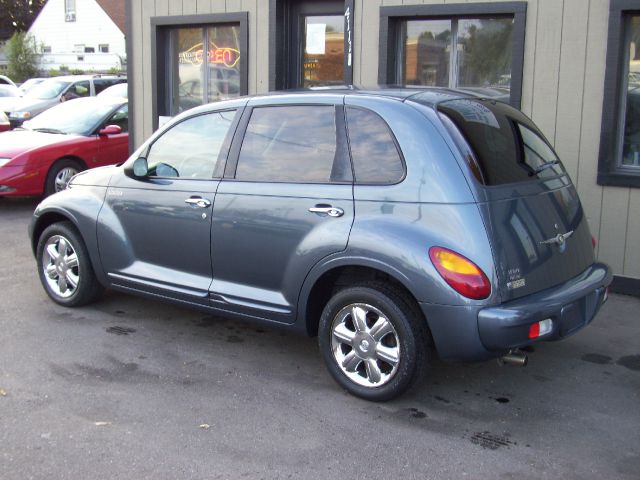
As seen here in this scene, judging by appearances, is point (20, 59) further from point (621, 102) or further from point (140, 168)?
point (621, 102)

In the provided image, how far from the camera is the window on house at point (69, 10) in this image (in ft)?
168

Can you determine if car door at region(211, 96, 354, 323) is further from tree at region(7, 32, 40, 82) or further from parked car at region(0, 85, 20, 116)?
tree at region(7, 32, 40, 82)

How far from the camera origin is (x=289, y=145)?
4805mm

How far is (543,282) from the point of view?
4.23m

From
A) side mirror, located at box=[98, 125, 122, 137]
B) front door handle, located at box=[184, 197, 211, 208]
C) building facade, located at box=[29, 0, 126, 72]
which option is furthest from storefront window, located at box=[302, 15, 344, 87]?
building facade, located at box=[29, 0, 126, 72]

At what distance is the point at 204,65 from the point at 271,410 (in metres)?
6.51


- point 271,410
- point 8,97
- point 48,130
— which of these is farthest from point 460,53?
point 8,97

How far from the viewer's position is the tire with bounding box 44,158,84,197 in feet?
34.6

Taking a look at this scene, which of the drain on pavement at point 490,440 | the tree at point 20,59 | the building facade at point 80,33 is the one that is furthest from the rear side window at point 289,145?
the building facade at point 80,33

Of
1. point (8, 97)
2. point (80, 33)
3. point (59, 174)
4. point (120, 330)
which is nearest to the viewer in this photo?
point (120, 330)

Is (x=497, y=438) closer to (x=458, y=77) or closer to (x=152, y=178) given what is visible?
(x=152, y=178)

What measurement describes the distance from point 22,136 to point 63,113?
1029 millimetres

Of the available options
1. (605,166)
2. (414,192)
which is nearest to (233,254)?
(414,192)

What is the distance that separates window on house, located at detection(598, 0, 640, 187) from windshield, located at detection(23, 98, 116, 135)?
7.57m
